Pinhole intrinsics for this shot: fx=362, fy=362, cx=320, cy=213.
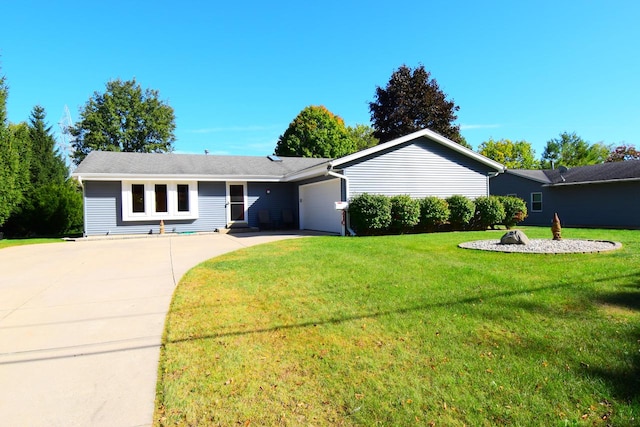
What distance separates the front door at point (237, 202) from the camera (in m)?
17.1

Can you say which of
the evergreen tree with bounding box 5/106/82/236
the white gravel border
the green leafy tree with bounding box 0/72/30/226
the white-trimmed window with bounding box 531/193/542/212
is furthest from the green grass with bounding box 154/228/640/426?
the white-trimmed window with bounding box 531/193/542/212

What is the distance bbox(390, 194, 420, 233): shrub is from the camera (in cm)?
1331

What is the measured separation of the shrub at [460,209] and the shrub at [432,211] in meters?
0.58

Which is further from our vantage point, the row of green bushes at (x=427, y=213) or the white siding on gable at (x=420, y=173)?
the white siding on gable at (x=420, y=173)

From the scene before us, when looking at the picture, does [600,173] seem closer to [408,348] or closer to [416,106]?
[416,106]

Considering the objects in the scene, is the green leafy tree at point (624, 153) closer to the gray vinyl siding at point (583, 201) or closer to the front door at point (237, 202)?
the gray vinyl siding at point (583, 201)

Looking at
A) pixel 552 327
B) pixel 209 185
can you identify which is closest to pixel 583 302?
pixel 552 327

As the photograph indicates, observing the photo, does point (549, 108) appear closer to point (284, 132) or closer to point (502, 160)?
point (502, 160)

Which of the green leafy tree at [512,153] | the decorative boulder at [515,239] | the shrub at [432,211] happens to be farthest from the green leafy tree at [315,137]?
the decorative boulder at [515,239]

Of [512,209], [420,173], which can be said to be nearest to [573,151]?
[512,209]

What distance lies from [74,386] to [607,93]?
2564 centimetres

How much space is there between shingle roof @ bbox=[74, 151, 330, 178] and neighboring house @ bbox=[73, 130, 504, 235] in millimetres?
42

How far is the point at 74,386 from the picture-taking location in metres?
2.82

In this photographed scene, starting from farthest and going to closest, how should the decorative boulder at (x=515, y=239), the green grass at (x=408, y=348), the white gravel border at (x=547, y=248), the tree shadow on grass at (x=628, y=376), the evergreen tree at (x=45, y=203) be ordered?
the evergreen tree at (x=45, y=203)
the decorative boulder at (x=515, y=239)
the white gravel border at (x=547, y=248)
the tree shadow on grass at (x=628, y=376)
the green grass at (x=408, y=348)
